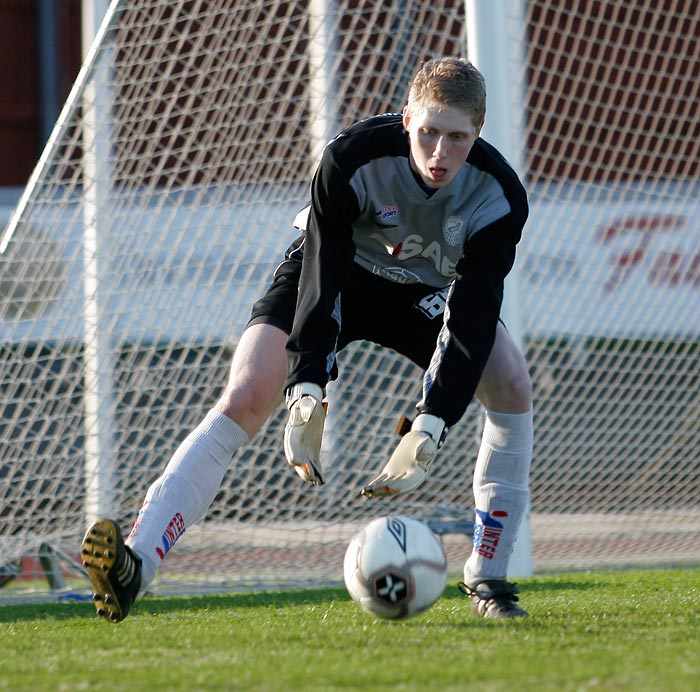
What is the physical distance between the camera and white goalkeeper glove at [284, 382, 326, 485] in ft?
8.67

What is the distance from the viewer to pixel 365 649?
2.51 m

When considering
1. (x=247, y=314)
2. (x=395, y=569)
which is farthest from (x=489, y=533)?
(x=247, y=314)

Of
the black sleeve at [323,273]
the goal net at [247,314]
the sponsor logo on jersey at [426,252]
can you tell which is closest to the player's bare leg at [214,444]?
the black sleeve at [323,273]

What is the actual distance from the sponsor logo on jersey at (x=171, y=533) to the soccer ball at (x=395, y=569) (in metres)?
0.39

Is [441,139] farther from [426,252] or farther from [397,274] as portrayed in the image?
[397,274]

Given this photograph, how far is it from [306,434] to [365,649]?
1.54 feet

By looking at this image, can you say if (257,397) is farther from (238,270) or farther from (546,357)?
(546,357)

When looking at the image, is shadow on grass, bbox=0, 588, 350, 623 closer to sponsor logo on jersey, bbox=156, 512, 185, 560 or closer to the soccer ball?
sponsor logo on jersey, bbox=156, 512, 185, 560

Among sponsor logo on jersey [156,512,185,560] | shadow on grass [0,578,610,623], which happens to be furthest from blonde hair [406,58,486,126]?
shadow on grass [0,578,610,623]

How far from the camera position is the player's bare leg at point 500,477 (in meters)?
3.07

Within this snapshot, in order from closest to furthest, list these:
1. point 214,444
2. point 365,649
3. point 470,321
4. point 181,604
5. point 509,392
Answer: point 365,649 < point 470,321 < point 214,444 < point 509,392 < point 181,604

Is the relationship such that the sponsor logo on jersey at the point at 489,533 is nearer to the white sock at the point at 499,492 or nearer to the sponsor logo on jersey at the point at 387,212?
the white sock at the point at 499,492

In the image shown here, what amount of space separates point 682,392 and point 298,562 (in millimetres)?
2163

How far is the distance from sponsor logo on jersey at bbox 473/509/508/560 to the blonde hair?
3.31 ft
